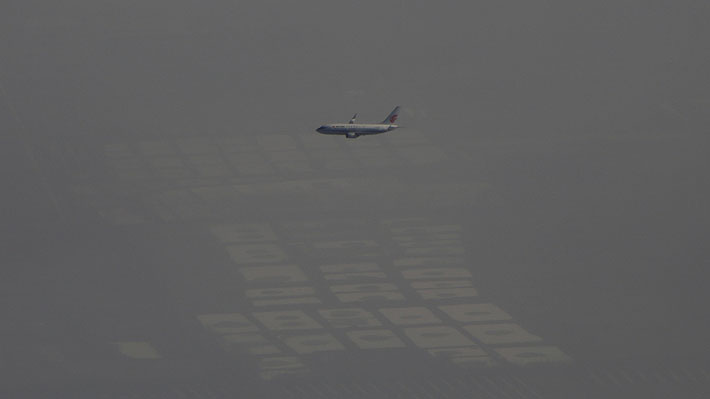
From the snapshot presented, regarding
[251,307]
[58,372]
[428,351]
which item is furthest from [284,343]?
[58,372]

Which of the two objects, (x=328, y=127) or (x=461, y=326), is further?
(x=461, y=326)

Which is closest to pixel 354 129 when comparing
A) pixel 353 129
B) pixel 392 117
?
pixel 353 129

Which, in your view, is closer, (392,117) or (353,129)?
(353,129)

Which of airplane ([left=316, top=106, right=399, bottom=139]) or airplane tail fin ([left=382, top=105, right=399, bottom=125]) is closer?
airplane ([left=316, top=106, right=399, bottom=139])

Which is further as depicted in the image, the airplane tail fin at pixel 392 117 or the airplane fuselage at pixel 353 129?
the airplane tail fin at pixel 392 117

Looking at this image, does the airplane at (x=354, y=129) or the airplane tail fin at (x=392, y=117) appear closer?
the airplane at (x=354, y=129)

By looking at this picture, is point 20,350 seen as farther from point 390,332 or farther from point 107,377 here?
point 390,332

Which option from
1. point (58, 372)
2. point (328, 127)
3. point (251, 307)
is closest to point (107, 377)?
point (58, 372)

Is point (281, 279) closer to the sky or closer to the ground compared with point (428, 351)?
closer to the sky

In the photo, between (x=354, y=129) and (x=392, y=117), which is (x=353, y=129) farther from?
(x=392, y=117)

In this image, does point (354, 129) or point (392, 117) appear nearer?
point (354, 129)

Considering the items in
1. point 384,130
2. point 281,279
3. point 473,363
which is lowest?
point 473,363
